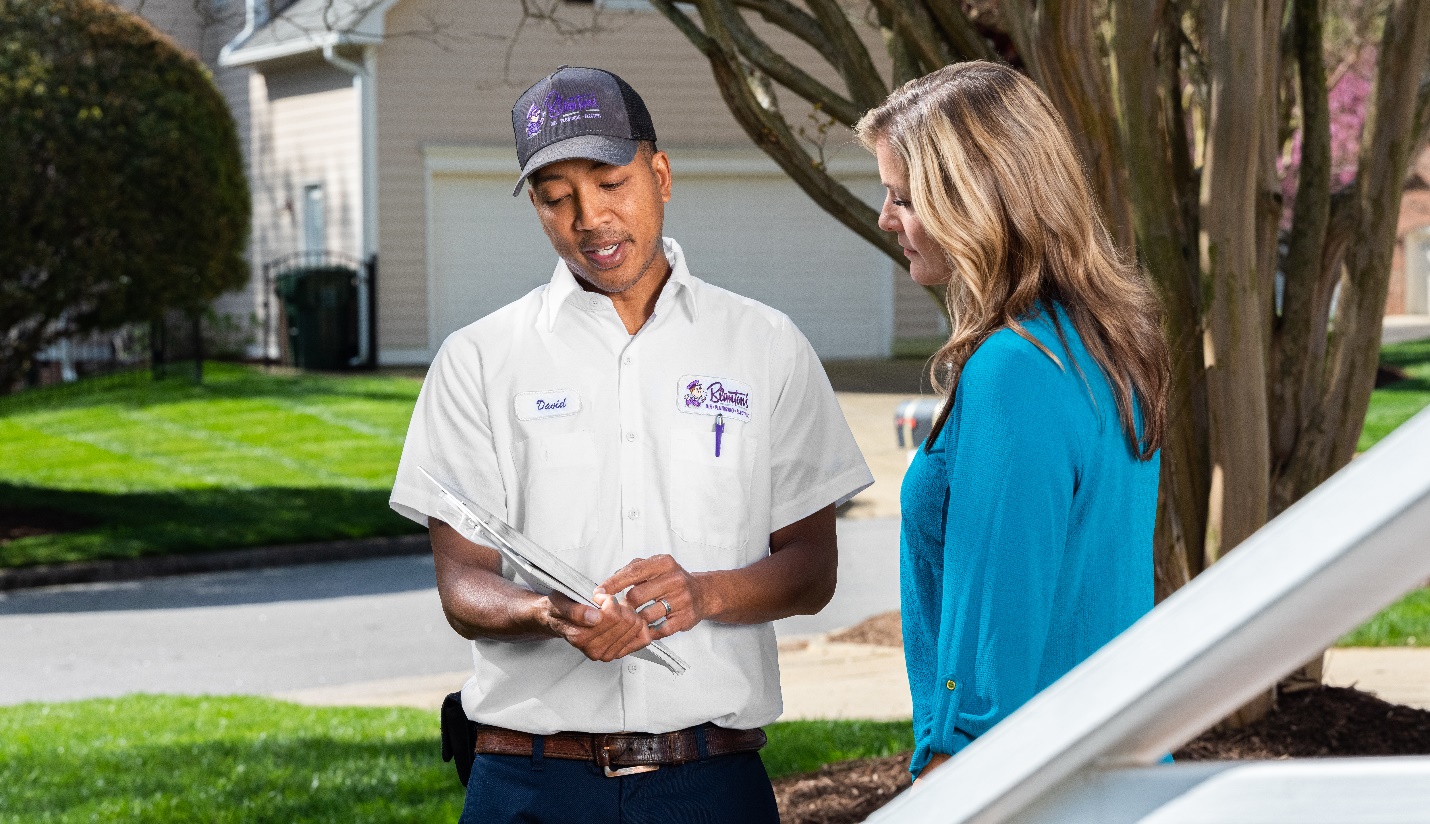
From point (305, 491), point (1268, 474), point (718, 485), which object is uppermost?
point (718, 485)

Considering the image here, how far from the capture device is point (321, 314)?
74.7ft

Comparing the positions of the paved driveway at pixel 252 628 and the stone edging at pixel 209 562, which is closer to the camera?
the paved driveway at pixel 252 628

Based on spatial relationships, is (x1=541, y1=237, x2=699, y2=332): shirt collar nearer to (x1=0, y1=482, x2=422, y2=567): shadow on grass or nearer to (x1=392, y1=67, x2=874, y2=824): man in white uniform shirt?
(x1=392, y1=67, x2=874, y2=824): man in white uniform shirt

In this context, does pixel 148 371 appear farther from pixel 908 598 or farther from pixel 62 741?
pixel 908 598

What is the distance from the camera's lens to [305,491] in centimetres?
1541

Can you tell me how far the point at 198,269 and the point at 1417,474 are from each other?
16.0m

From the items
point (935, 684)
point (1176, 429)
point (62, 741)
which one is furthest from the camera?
point (62, 741)

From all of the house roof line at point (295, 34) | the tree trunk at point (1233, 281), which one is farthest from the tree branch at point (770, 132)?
the house roof line at point (295, 34)

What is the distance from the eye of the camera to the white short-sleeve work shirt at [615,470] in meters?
2.58

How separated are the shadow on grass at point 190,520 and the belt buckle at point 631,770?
11.0m

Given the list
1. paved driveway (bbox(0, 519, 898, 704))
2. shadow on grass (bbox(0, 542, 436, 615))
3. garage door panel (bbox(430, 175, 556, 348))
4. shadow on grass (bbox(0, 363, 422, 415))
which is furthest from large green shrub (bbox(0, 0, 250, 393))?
garage door panel (bbox(430, 175, 556, 348))

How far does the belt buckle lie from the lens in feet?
8.38

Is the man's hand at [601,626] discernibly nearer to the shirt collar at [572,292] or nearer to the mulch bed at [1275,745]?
the shirt collar at [572,292]

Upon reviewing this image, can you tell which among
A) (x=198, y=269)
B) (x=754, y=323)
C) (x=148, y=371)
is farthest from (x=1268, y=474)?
(x=148, y=371)
